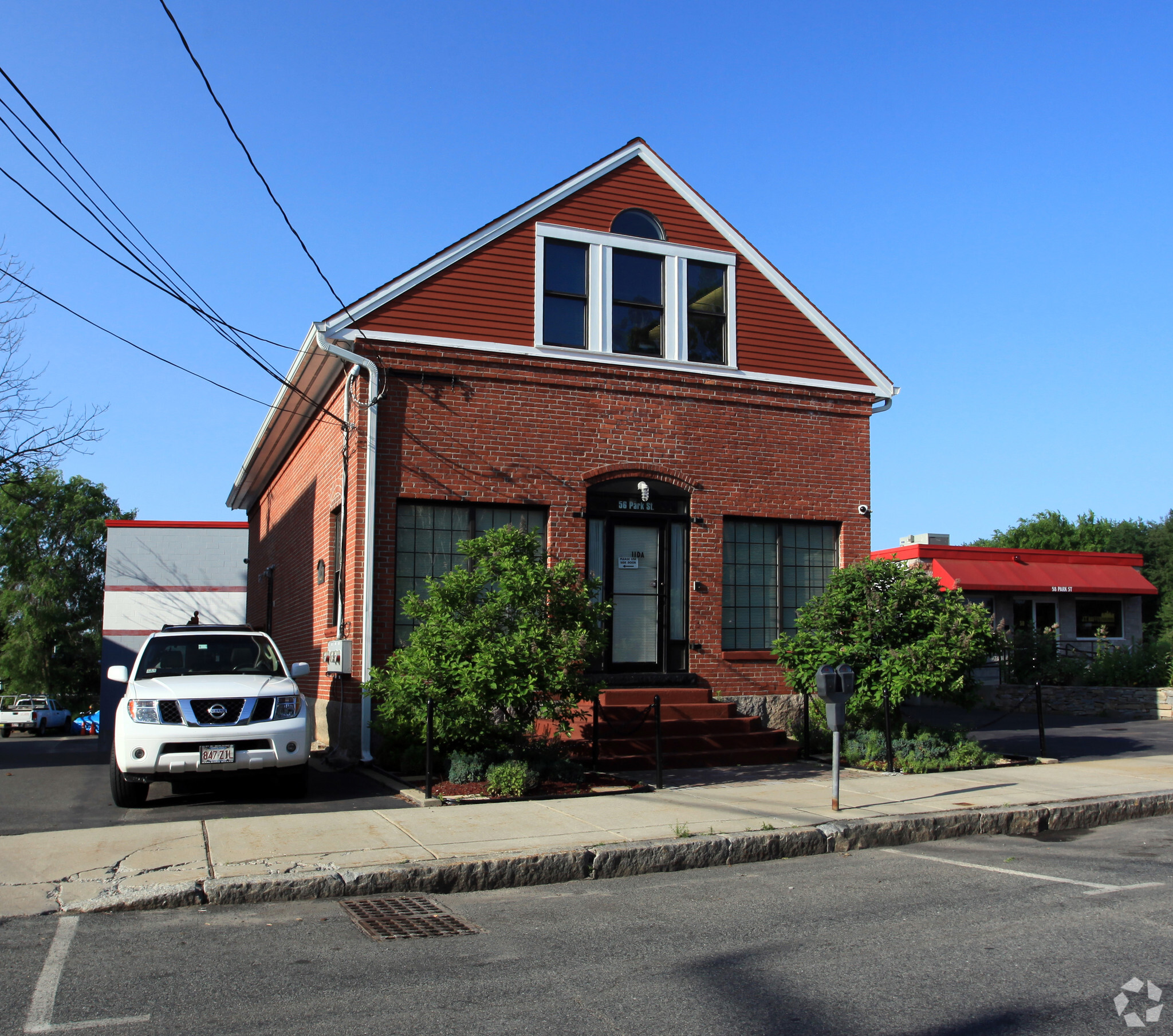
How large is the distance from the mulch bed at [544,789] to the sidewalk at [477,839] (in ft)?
0.95

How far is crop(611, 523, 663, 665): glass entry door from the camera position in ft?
46.0

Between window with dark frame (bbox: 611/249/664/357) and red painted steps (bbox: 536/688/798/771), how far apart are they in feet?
16.0

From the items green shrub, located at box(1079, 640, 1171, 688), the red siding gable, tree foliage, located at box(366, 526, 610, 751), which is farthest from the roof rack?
green shrub, located at box(1079, 640, 1171, 688)

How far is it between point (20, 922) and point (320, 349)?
8783 millimetres

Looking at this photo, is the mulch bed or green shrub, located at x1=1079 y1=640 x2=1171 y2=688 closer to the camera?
the mulch bed

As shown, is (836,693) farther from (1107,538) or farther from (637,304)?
(1107,538)

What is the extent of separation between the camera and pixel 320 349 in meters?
13.4

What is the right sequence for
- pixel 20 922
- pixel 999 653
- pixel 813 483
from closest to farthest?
pixel 20 922 < pixel 999 653 < pixel 813 483

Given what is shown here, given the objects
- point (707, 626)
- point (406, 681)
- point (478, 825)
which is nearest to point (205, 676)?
point (406, 681)

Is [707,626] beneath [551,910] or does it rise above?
above

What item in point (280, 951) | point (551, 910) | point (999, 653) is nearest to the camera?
point (280, 951)

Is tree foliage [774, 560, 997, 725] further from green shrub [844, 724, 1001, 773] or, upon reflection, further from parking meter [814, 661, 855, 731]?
parking meter [814, 661, 855, 731]

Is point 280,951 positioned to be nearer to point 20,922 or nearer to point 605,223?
point 20,922

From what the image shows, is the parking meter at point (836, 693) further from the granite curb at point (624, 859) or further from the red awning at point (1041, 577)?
the red awning at point (1041, 577)
